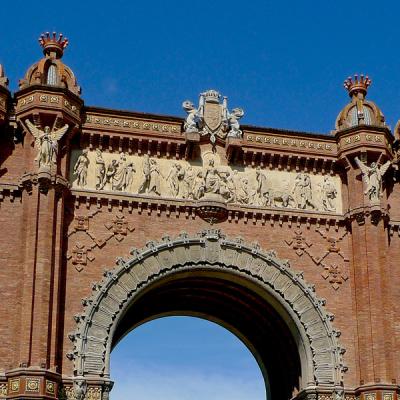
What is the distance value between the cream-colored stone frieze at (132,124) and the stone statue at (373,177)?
4.73 meters

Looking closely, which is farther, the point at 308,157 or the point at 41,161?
the point at 308,157

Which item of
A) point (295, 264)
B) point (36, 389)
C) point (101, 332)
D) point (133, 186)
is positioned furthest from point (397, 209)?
point (36, 389)

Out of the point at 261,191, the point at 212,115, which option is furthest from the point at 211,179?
the point at 212,115

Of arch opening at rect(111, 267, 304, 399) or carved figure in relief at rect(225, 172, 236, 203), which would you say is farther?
carved figure in relief at rect(225, 172, 236, 203)

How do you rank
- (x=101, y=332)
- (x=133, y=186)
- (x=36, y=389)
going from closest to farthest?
(x=36, y=389), (x=101, y=332), (x=133, y=186)

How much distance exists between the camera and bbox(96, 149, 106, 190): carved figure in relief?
76.2 feet

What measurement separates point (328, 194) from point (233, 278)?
3.39 metres

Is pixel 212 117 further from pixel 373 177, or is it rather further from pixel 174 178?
pixel 373 177

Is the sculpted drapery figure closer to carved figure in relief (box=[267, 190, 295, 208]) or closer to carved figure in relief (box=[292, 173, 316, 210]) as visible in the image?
carved figure in relief (box=[267, 190, 295, 208])

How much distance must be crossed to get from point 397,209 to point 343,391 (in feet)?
16.9

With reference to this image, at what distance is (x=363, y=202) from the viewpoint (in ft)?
79.0

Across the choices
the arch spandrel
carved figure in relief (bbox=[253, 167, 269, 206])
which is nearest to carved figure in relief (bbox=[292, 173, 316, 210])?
carved figure in relief (bbox=[253, 167, 269, 206])

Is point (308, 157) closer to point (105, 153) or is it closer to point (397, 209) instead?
point (397, 209)

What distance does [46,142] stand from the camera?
881 inches
